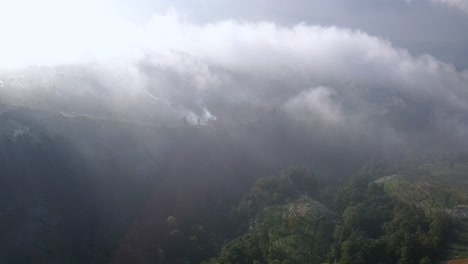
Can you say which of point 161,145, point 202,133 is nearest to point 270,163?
point 202,133

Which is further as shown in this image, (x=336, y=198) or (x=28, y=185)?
(x=336, y=198)

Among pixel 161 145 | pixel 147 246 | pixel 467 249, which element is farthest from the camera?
pixel 161 145

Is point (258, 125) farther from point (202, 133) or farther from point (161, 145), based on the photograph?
point (161, 145)

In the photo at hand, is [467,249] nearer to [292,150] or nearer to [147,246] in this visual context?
[147,246]

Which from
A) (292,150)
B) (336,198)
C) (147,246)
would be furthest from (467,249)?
(292,150)

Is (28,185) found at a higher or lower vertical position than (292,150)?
lower

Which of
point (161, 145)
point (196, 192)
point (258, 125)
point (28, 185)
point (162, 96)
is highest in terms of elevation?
point (162, 96)

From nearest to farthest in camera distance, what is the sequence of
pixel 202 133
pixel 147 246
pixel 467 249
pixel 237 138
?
pixel 467 249
pixel 147 246
pixel 202 133
pixel 237 138
